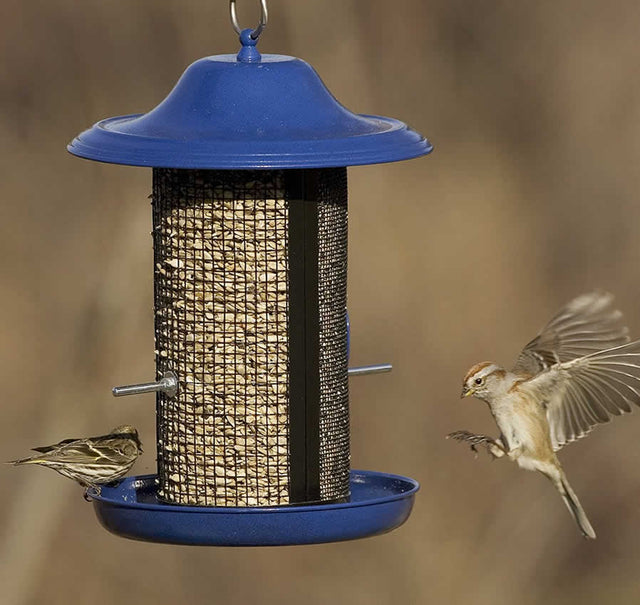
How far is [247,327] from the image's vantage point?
9875 mm

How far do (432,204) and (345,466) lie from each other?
7761 millimetres

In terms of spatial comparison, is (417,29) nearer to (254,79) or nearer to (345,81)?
(345,81)

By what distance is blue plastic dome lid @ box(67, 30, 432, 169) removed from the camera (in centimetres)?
913

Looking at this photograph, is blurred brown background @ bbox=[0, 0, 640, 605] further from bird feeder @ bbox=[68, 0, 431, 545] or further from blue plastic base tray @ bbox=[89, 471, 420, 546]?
blue plastic base tray @ bbox=[89, 471, 420, 546]

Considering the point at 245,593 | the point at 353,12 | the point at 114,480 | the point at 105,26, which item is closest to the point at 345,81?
the point at 353,12

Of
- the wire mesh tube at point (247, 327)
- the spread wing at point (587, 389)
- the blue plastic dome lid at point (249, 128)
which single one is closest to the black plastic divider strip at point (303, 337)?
the wire mesh tube at point (247, 327)

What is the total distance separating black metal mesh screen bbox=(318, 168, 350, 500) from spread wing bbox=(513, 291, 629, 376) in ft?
5.09

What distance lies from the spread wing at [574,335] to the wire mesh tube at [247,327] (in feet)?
5.99

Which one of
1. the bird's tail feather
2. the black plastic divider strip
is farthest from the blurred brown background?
the black plastic divider strip

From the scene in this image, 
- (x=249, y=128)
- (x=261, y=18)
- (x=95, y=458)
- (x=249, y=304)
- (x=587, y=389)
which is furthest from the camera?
(x=587, y=389)

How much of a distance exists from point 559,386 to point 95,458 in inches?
92.9

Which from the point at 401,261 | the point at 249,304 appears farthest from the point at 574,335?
the point at 401,261

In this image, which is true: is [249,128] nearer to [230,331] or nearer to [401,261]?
[230,331]

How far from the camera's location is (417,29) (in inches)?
692
